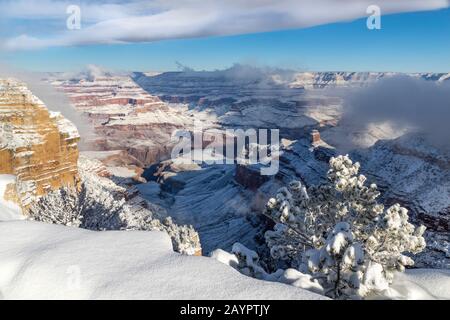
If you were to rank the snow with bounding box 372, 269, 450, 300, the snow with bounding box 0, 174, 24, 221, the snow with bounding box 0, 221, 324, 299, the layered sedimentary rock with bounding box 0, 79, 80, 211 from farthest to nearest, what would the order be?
the layered sedimentary rock with bounding box 0, 79, 80, 211, the snow with bounding box 0, 174, 24, 221, the snow with bounding box 372, 269, 450, 300, the snow with bounding box 0, 221, 324, 299

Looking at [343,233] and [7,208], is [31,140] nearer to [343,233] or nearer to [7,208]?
[7,208]

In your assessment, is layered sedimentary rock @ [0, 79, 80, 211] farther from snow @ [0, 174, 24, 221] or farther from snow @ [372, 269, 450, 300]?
snow @ [372, 269, 450, 300]

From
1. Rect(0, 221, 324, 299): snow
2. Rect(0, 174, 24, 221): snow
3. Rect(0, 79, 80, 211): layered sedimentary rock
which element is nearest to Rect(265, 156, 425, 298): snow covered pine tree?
Rect(0, 221, 324, 299): snow

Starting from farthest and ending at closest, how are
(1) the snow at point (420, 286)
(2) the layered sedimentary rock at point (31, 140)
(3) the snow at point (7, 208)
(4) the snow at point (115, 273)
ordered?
(2) the layered sedimentary rock at point (31, 140), (3) the snow at point (7, 208), (1) the snow at point (420, 286), (4) the snow at point (115, 273)

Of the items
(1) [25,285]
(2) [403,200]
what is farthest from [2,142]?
(2) [403,200]

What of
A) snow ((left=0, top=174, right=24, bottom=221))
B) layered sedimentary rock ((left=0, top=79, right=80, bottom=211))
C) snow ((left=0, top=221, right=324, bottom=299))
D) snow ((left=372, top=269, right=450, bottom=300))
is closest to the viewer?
snow ((left=0, top=221, right=324, bottom=299))

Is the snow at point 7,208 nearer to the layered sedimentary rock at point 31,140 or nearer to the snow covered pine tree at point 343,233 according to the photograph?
the snow covered pine tree at point 343,233

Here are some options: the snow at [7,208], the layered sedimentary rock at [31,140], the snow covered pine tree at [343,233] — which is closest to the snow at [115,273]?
the snow covered pine tree at [343,233]

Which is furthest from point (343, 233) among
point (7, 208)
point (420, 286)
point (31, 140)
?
point (31, 140)
